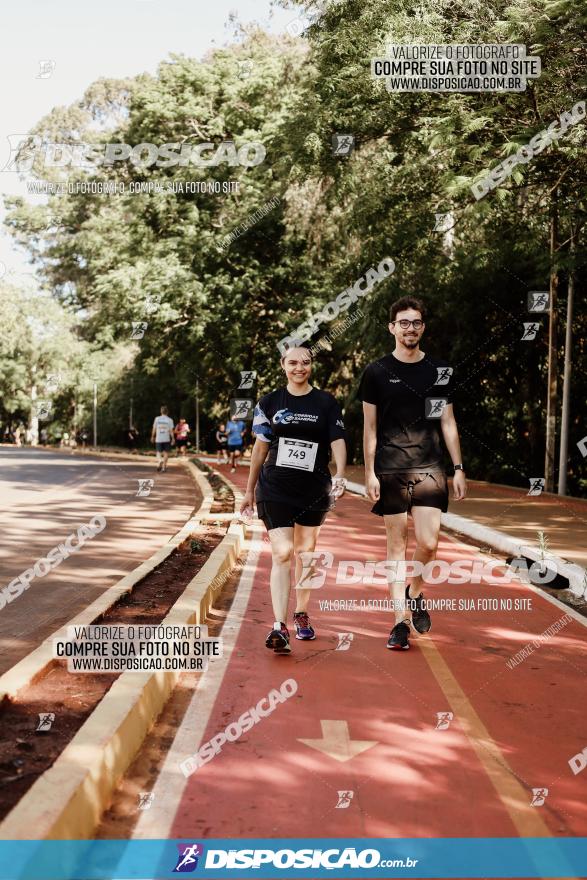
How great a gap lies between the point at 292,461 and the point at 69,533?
7.23 metres

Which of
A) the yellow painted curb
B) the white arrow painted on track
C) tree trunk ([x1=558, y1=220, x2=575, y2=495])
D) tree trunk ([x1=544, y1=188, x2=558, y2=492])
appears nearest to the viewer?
the yellow painted curb

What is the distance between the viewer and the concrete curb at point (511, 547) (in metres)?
9.28

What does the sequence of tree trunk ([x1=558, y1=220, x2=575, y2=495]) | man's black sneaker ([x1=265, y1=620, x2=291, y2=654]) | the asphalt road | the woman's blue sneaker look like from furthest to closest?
Answer: tree trunk ([x1=558, y1=220, x2=575, y2=495]) < the asphalt road < the woman's blue sneaker < man's black sneaker ([x1=265, y1=620, x2=291, y2=654])

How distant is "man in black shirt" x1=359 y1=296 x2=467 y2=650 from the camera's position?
20.9ft

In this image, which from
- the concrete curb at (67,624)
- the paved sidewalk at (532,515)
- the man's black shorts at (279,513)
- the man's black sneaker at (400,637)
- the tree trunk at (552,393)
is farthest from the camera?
the tree trunk at (552,393)

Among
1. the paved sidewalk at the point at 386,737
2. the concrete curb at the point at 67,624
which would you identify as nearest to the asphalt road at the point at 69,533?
the concrete curb at the point at 67,624

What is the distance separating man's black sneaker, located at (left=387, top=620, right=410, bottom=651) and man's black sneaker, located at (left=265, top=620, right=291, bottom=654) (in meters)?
0.75

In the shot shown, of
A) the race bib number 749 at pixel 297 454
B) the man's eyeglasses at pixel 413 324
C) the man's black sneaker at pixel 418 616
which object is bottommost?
the man's black sneaker at pixel 418 616

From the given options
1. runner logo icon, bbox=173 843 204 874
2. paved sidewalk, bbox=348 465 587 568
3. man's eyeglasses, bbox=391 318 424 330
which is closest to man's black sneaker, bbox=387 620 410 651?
man's eyeglasses, bbox=391 318 424 330

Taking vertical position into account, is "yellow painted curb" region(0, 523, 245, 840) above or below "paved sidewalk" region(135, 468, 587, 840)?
above

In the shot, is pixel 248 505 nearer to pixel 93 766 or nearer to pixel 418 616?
pixel 418 616

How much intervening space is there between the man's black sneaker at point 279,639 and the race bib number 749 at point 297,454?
1.05 metres

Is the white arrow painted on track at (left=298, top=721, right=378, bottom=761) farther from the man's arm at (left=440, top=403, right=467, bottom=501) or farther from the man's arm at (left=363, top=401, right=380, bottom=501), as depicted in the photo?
the man's arm at (left=440, top=403, right=467, bottom=501)

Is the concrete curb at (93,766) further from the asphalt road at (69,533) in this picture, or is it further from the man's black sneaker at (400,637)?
the man's black sneaker at (400,637)
